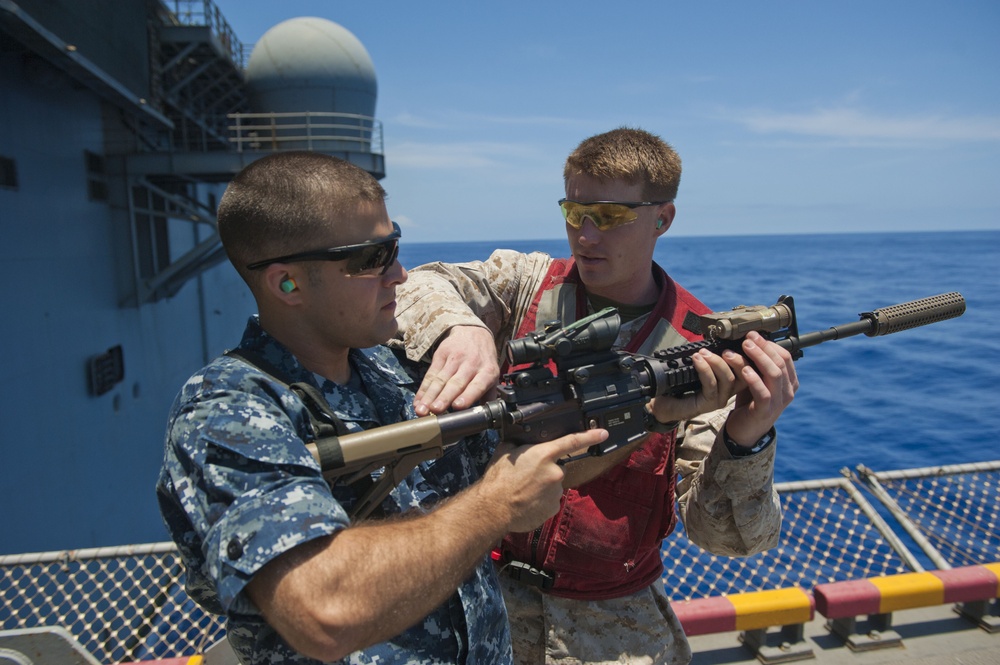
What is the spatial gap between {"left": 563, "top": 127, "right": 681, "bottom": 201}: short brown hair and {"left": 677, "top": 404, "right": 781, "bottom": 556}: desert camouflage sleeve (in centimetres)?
88

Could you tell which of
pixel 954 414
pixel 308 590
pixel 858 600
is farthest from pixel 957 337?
pixel 308 590

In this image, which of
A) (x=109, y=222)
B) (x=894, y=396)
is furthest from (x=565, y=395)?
(x=894, y=396)

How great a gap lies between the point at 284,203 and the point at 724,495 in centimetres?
165

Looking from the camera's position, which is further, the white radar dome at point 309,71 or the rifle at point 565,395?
the white radar dome at point 309,71

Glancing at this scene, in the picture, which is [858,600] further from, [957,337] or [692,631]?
[957,337]

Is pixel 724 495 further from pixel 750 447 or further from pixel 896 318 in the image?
pixel 896 318

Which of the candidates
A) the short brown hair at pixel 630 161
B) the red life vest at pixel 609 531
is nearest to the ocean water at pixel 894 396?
the short brown hair at pixel 630 161

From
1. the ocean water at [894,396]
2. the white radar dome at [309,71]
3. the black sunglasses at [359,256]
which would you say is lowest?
the ocean water at [894,396]

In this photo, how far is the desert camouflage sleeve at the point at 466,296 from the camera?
216 centimetres

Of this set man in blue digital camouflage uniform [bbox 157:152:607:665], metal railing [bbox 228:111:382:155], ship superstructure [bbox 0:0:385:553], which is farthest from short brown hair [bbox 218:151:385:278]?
metal railing [bbox 228:111:382:155]

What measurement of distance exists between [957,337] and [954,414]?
28.2 feet

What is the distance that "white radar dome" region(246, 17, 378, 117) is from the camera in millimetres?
15586

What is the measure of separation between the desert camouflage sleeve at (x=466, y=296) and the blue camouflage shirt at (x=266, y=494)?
0.79ft

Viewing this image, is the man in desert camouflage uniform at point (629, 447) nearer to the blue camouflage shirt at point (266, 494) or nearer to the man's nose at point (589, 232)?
the man's nose at point (589, 232)
